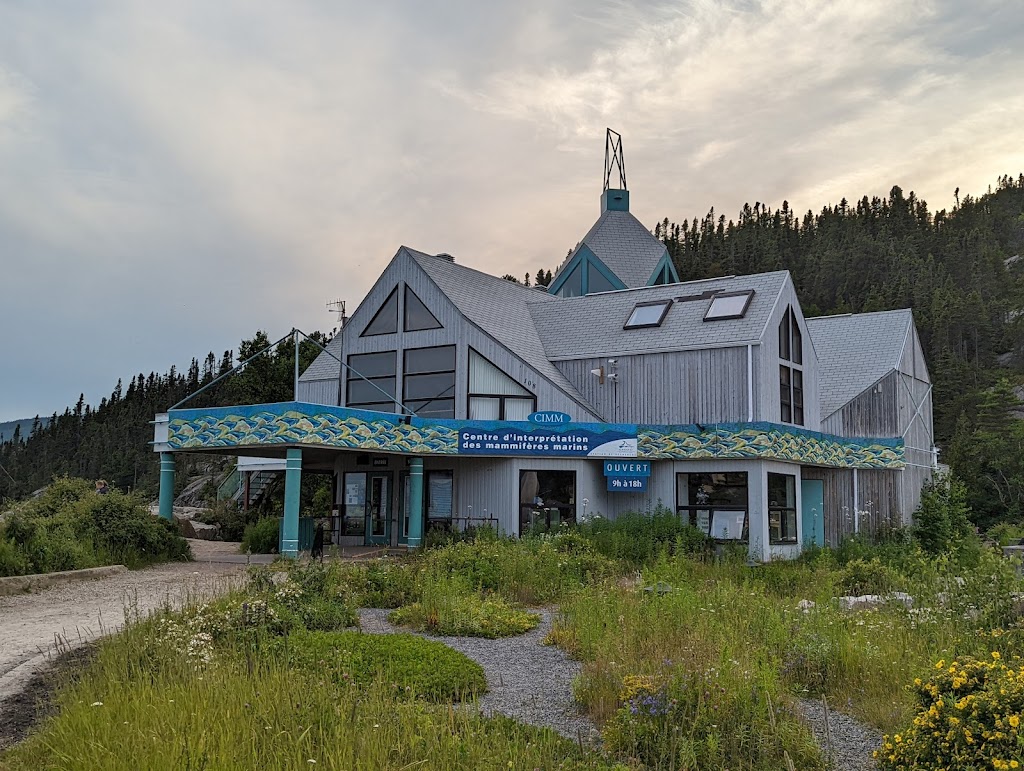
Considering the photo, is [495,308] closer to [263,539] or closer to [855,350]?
[263,539]

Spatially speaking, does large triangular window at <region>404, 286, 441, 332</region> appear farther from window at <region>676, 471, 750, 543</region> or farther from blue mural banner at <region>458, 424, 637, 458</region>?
window at <region>676, 471, 750, 543</region>

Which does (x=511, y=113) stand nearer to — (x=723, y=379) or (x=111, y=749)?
(x=723, y=379)

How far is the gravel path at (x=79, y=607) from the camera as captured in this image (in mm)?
9594

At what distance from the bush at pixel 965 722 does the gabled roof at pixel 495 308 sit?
1988 centimetres

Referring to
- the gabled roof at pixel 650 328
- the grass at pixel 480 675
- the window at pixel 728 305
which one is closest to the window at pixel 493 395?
the gabled roof at pixel 650 328

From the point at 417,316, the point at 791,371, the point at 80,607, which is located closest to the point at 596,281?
the point at 417,316

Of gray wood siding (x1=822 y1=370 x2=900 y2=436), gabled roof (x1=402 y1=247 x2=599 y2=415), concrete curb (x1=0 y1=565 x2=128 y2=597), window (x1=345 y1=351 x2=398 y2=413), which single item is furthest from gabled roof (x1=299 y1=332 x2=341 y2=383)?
gray wood siding (x1=822 y1=370 x2=900 y2=436)

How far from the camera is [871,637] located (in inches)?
359

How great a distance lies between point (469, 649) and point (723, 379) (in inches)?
624

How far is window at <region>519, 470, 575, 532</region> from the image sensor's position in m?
24.0

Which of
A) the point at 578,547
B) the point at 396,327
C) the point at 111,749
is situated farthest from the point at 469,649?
the point at 396,327

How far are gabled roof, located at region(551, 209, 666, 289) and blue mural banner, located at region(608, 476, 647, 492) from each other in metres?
11.4

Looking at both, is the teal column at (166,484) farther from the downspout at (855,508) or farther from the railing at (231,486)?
the downspout at (855,508)

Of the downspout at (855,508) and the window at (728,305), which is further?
the downspout at (855,508)
